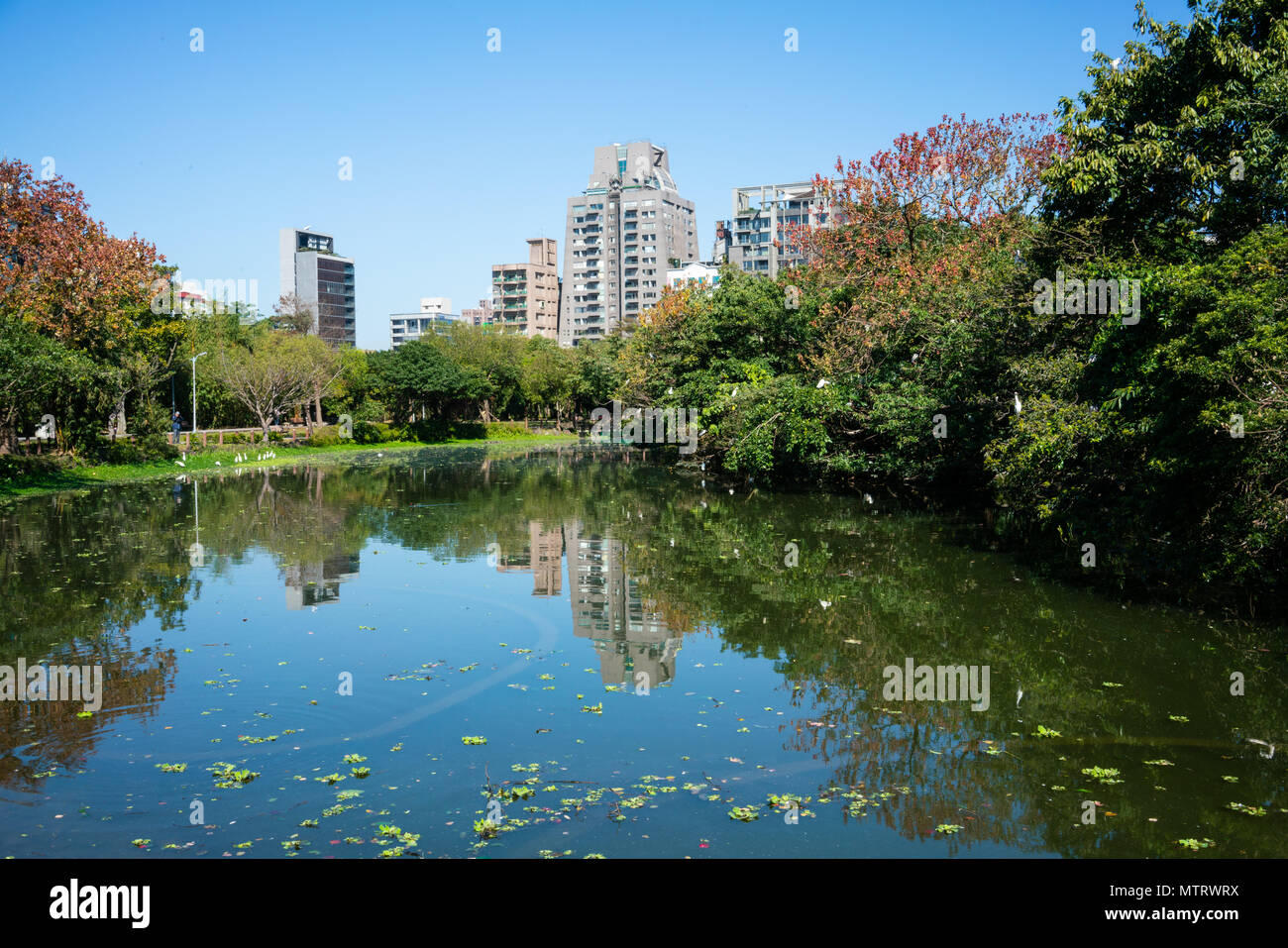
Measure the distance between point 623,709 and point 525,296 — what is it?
125793 mm

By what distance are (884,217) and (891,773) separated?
25.6m

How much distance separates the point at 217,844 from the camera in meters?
6.34

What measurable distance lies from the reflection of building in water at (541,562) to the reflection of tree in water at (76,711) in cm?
608

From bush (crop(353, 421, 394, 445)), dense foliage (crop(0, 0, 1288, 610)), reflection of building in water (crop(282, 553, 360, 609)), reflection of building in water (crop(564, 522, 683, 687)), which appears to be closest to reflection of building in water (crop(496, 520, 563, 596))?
reflection of building in water (crop(564, 522, 683, 687))

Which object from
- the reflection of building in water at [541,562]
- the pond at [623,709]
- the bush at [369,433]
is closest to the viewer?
the pond at [623,709]

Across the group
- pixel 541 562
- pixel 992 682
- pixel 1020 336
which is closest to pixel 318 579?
pixel 541 562

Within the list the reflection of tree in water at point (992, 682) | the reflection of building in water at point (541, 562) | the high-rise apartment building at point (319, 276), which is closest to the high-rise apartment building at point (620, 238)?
the high-rise apartment building at point (319, 276)

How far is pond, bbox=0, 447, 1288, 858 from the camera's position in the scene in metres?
6.70

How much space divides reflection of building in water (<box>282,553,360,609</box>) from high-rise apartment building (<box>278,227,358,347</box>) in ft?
406

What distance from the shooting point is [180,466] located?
40188mm

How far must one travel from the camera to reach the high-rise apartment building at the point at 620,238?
121250 mm

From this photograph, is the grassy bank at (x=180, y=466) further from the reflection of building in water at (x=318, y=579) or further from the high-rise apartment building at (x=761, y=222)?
the high-rise apartment building at (x=761, y=222)

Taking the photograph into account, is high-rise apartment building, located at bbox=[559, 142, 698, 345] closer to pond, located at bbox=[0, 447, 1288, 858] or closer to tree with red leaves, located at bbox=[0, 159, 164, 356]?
tree with red leaves, located at bbox=[0, 159, 164, 356]
